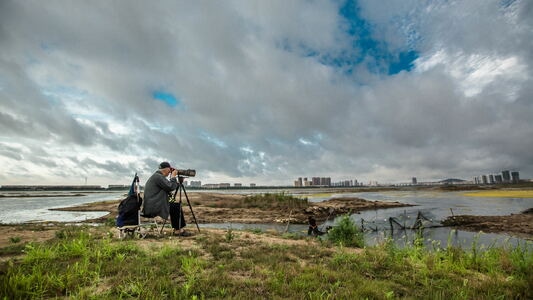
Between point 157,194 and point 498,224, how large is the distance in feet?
93.1

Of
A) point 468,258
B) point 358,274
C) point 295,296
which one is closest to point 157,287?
point 295,296

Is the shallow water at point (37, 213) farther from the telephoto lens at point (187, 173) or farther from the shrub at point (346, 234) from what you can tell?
the shrub at point (346, 234)

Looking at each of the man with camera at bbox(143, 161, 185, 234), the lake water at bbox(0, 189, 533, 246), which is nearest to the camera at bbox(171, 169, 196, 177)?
the man with camera at bbox(143, 161, 185, 234)

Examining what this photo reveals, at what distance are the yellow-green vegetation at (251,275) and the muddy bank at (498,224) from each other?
18.4m

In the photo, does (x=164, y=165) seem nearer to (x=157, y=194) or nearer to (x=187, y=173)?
(x=187, y=173)

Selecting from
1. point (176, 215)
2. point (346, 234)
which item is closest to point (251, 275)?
point (176, 215)

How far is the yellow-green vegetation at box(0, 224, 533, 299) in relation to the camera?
372 centimetres

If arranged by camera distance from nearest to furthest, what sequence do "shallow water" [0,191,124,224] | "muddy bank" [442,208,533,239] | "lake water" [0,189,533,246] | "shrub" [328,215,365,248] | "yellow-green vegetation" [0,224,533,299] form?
1. "yellow-green vegetation" [0,224,533,299]
2. "shrub" [328,215,365,248]
3. "lake water" [0,189,533,246]
4. "muddy bank" [442,208,533,239]
5. "shallow water" [0,191,124,224]

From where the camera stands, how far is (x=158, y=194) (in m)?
8.06

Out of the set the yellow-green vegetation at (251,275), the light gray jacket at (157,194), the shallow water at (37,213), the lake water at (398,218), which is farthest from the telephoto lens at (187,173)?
the shallow water at (37,213)

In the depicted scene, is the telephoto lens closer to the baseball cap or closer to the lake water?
the baseball cap

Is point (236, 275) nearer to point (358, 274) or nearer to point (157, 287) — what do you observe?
point (157, 287)

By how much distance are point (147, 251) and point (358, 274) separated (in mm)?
4944

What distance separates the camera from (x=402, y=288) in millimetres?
4414
